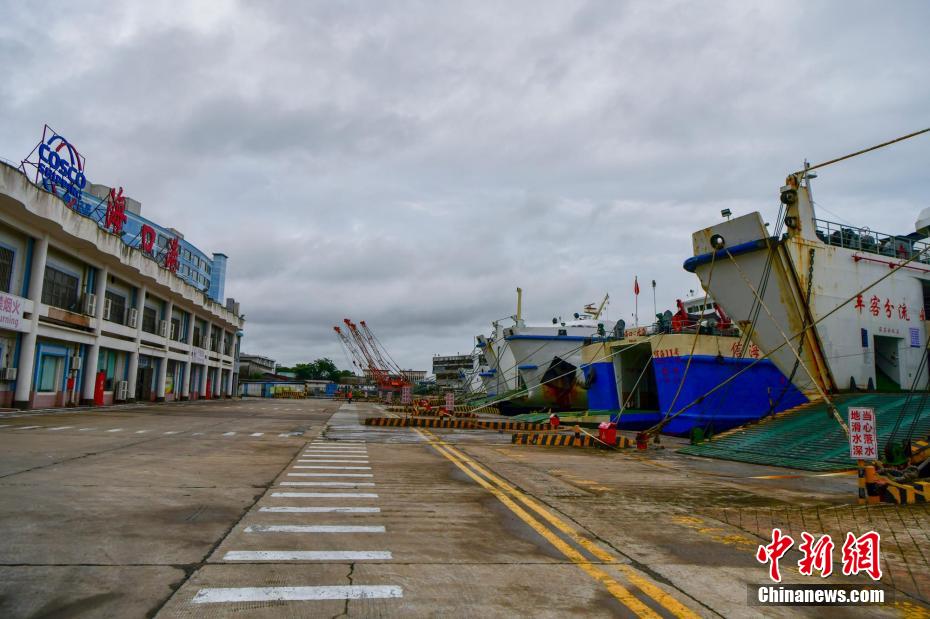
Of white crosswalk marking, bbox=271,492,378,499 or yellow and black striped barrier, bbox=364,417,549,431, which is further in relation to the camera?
yellow and black striped barrier, bbox=364,417,549,431

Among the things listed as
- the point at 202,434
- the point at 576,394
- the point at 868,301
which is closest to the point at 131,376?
the point at 202,434

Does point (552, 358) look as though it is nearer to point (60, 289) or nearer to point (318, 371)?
point (60, 289)

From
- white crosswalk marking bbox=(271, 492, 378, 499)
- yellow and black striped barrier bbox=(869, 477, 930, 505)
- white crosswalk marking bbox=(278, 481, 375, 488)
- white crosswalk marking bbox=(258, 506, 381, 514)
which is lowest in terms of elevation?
white crosswalk marking bbox=(278, 481, 375, 488)

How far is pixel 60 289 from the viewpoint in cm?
2856

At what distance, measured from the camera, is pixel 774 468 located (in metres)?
13.0

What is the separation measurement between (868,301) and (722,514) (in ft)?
53.4

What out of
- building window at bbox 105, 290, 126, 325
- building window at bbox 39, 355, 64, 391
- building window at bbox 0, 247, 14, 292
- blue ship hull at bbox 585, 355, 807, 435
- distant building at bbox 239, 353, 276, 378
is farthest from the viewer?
distant building at bbox 239, 353, 276, 378

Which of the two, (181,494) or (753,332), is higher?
(753,332)

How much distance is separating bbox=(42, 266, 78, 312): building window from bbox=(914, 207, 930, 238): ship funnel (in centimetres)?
3969

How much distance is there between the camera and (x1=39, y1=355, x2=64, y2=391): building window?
2718 cm

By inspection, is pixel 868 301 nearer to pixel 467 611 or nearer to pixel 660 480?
pixel 660 480

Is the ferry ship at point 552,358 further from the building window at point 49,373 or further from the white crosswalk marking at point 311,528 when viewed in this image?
the white crosswalk marking at point 311,528

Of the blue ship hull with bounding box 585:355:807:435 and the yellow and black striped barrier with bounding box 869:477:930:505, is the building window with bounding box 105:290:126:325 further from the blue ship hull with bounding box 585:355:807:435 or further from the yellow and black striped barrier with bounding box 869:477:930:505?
the yellow and black striped barrier with bounding box 869:477:930:505

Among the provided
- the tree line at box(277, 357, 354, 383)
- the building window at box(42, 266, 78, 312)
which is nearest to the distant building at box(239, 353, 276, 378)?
the tree line at box(277, 357, 354, 383)
